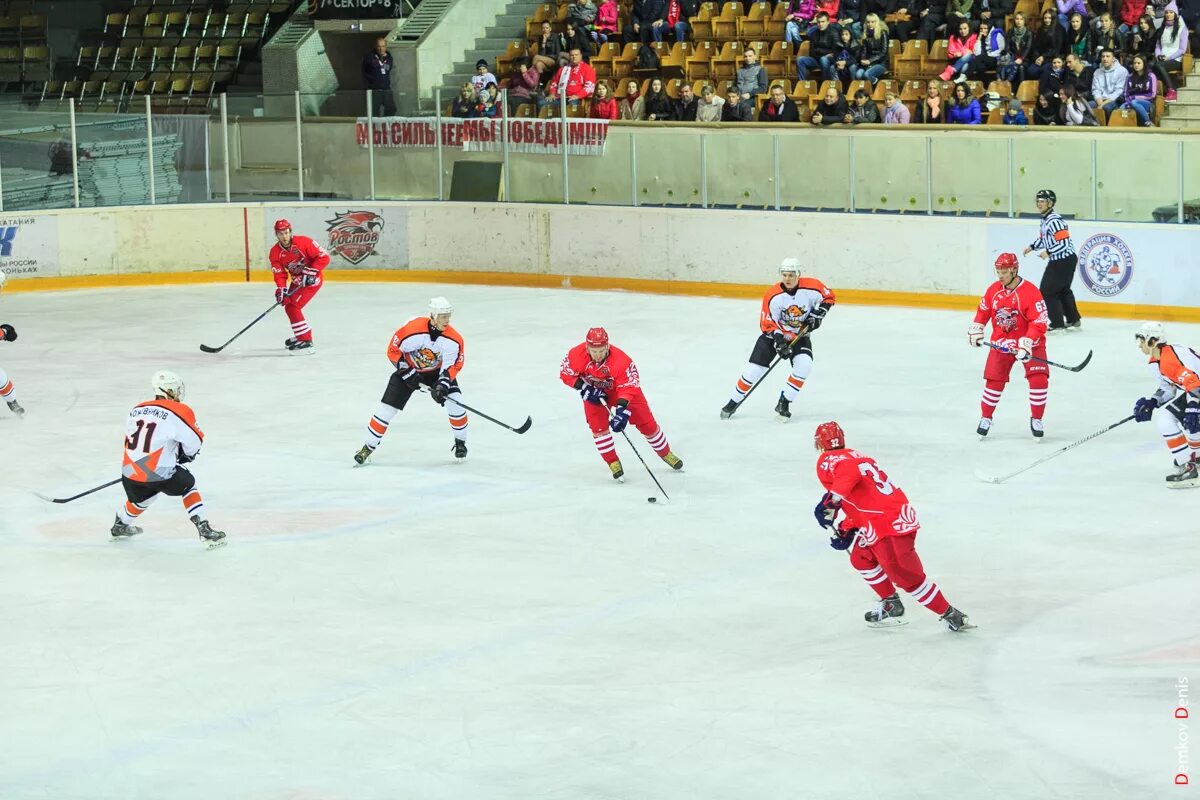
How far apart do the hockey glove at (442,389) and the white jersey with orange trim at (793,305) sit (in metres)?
2.41

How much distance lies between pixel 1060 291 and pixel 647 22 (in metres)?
7.33

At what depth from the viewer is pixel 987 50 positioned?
17641 millimetres

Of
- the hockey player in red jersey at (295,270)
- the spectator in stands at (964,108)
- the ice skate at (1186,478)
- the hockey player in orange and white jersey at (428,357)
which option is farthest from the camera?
the spectator in stands at (964,108)

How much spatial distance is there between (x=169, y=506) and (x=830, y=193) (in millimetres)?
8815

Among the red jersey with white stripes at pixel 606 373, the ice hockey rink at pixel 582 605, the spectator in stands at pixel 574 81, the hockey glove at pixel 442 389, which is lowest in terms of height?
the ice hockey rink at pixel 582 605

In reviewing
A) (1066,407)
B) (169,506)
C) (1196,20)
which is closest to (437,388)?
(169,506)

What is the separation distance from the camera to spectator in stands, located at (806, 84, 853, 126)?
56.2 feet

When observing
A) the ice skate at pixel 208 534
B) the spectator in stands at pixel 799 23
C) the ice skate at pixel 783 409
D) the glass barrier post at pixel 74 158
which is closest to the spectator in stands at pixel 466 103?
the spectator in stands at pixel 799 23

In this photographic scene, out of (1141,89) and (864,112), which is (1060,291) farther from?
(864,112)

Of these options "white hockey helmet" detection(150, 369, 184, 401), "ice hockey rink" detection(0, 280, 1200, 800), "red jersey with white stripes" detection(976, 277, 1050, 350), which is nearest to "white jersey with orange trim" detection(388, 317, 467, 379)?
"ice hockey rink" detection(0, 280, 1200, 800)

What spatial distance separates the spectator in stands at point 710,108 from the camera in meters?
18.2

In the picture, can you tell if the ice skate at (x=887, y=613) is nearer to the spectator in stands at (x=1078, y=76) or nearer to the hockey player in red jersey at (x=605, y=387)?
the hockey player in red jersey at (x=605, y=387)

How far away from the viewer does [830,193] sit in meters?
17.0

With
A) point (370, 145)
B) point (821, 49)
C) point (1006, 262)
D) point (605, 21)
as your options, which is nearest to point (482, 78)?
point (370, 145)
